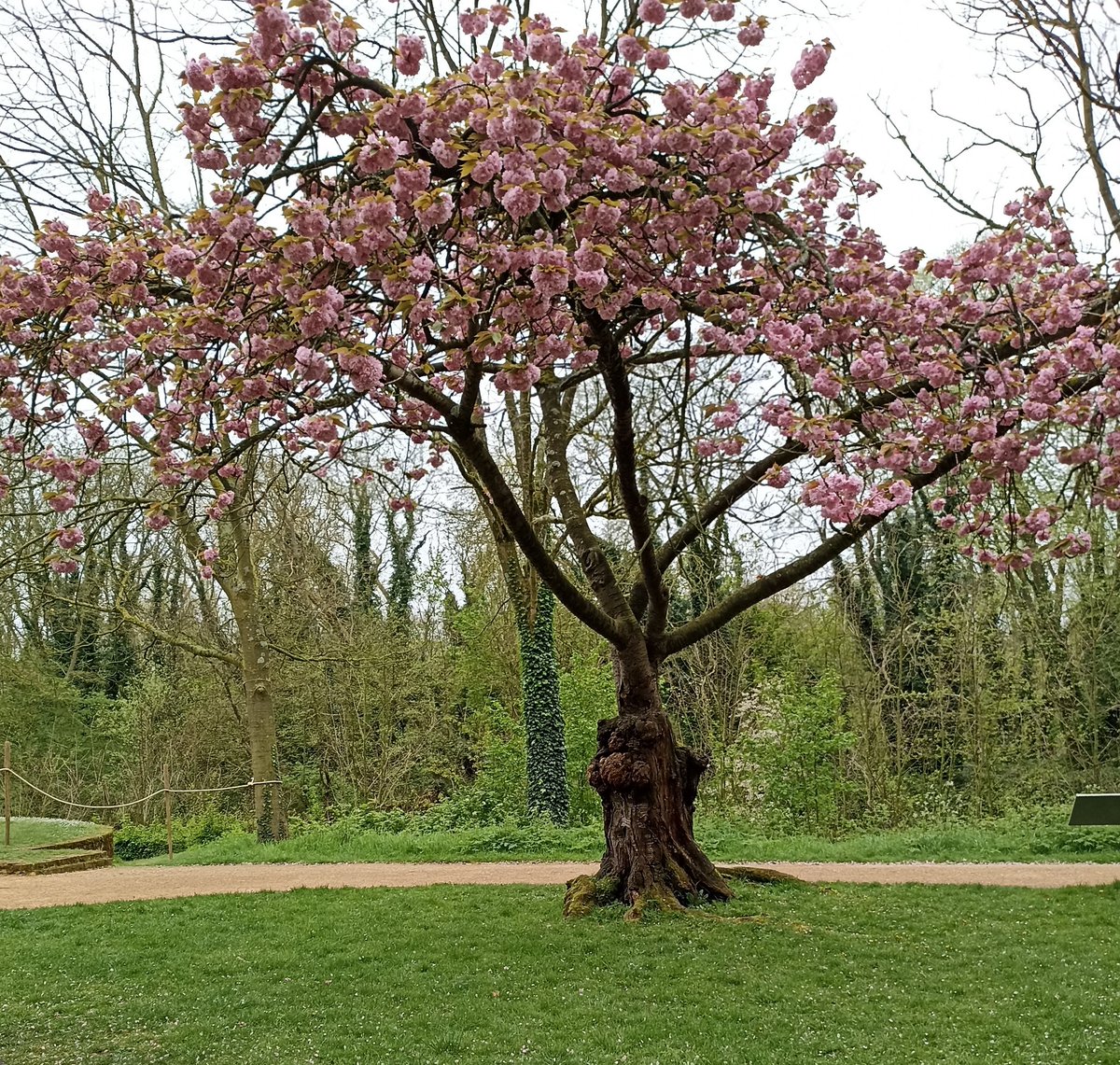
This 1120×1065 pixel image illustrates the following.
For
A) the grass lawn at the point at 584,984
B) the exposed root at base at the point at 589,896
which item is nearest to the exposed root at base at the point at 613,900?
the exposed root at base at the point at 589,896

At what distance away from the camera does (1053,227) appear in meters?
6.79

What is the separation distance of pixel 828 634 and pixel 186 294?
1242 centimetres

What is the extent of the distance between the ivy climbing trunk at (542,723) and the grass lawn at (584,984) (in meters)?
4.78

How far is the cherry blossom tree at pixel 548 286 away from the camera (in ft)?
12.8

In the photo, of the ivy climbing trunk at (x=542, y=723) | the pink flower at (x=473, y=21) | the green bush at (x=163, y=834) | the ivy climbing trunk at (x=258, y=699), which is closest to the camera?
the pink flower at (x=473, y=21)

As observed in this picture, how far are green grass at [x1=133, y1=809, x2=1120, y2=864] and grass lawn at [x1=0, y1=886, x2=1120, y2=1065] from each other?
2243 millimetres

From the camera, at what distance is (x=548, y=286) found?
3914 millimetres

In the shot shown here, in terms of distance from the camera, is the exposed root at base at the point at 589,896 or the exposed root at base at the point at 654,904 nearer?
the exposed root at base at the point at 654,904

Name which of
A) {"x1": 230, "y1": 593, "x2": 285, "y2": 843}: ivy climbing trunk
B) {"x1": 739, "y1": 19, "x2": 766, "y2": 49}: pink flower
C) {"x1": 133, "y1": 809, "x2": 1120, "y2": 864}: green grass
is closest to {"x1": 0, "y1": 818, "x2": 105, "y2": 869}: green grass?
{"x1": 133, "y1": 809, "x2": 1120, "y2": 864}: green grass

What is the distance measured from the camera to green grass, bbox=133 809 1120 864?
9.77 meters

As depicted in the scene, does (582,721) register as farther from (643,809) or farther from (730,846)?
(643,809)

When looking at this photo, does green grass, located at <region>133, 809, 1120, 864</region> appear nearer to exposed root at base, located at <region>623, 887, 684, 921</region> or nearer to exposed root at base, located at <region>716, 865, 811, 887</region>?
exposed root at base, located at <region>716, 865, 811, 887</region>

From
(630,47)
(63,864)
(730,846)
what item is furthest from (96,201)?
(63,864)

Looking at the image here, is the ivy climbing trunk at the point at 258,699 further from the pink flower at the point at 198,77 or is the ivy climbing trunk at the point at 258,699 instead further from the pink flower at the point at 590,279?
the pink flower at the point at 590,279
